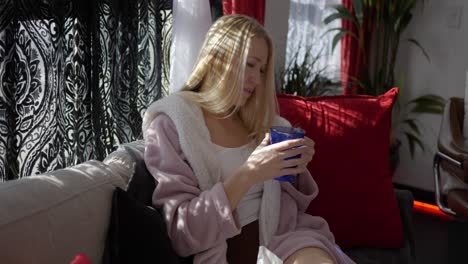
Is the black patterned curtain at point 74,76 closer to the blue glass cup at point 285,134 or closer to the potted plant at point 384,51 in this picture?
the blue glass cup at point 285,134

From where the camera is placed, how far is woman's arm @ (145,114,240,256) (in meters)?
1.19

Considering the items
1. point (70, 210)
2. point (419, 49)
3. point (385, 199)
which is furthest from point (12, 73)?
point (419, 49)

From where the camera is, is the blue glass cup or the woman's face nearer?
the blue glass cup

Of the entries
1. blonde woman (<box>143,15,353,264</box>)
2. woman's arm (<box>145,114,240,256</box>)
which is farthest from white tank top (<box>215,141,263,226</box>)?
woman's arm (<box>145,114,240,256</box>)

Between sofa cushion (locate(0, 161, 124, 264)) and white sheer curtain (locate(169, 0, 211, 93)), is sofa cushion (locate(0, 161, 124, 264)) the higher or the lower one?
the lower one

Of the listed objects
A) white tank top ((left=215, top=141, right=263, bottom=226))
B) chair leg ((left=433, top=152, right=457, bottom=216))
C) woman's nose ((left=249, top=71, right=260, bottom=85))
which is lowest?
chair leg ((left=433, top=152, right=457, bottom=216))

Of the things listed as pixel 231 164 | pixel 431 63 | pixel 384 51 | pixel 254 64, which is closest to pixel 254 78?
pixel 254 64

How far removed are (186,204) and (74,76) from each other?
58 cm

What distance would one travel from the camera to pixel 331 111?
168 centimetres

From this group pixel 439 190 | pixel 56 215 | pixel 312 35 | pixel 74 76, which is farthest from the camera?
pixel 312 35

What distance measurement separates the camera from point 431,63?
3525mm

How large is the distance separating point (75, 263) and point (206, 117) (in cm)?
83

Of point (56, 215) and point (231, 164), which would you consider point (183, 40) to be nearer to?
point (231, 164)

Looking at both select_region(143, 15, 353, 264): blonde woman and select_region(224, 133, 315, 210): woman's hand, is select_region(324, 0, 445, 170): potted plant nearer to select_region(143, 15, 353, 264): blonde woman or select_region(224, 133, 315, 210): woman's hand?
select_region(143, 15, 353, 264): blonde woman
